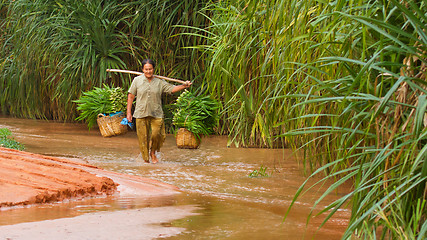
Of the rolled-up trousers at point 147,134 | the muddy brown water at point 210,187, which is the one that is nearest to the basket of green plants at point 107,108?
the muddy brown water at point 210,187

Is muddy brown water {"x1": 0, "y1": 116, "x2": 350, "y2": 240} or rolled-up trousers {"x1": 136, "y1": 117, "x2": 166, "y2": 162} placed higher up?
rolled-up trousers {"x1": 136, "y1": 117, "x2": 166, "y2": 162}

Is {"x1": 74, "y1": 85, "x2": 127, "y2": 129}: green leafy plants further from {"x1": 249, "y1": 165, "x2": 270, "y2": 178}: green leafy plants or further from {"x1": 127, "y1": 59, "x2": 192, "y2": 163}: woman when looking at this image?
{"x1": 249, "y1": 165, "x2": 270, "y2": 178}: green leafy plants

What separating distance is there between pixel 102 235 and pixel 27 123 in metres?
10.9

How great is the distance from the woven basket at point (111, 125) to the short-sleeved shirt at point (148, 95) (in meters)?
1.94

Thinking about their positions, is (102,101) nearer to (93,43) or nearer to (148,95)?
(93,43)

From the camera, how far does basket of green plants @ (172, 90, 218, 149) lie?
34.6 ft

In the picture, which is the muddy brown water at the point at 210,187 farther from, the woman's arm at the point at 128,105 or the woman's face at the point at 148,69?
the woman's face at the point at 148,69

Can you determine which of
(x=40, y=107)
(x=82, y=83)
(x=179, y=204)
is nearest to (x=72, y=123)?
(x=40, y=107)

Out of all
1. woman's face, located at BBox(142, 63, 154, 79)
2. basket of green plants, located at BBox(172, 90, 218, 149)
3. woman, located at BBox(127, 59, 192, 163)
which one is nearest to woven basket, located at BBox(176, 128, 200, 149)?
basket of green plants, located at BBox(172, 90, 218, 149)

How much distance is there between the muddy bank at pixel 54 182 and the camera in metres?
5.78

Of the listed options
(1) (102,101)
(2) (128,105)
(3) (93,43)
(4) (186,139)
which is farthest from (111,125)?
(3) (93,43)

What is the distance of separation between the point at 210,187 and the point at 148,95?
2827 mm

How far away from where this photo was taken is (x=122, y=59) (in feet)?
44.2

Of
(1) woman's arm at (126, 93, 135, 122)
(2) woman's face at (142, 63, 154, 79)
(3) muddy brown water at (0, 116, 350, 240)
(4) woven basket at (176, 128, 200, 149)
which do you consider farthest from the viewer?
(4) woven basket at (176, 128, 200, 149)
